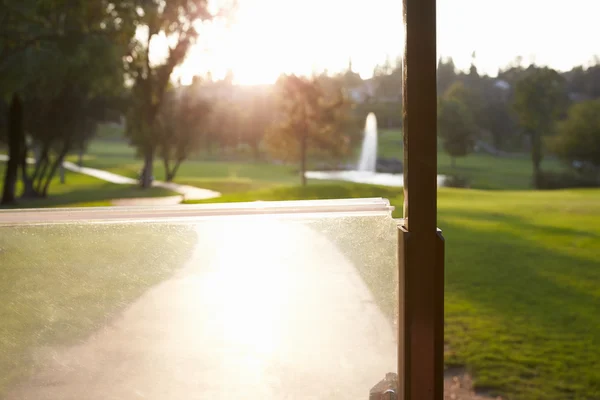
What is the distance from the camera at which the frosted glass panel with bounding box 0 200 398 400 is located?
1.65 meters

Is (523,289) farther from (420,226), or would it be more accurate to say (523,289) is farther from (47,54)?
(47,54)

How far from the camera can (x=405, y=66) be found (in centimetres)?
137

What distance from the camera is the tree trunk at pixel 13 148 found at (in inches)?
567

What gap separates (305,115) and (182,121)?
7057 mm

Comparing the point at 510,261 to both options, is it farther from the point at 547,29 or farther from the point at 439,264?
the point at 547,29

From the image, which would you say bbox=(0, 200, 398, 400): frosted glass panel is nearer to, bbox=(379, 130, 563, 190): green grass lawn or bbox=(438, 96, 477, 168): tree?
bbox=(379, 130, 563, 190): green grass lawn

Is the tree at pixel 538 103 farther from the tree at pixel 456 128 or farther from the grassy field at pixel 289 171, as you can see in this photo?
the tree at pixel 456 128

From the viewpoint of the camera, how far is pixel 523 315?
499 cm

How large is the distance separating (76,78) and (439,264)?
12.5 metres

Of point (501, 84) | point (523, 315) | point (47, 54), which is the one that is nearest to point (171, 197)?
point (47, 54)

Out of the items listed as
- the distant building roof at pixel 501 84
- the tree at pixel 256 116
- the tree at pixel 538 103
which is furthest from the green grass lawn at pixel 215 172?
the distant building roof at pixel 501 84

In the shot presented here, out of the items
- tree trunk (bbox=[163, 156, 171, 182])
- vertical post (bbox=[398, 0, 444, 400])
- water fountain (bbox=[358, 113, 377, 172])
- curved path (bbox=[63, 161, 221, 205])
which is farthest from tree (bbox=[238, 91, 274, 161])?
vertical post (bbox=[398, 0, 444, 400])

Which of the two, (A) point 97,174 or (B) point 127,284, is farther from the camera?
(A) point 97,174

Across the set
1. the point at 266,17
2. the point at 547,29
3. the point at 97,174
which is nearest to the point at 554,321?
the point at 266,17
